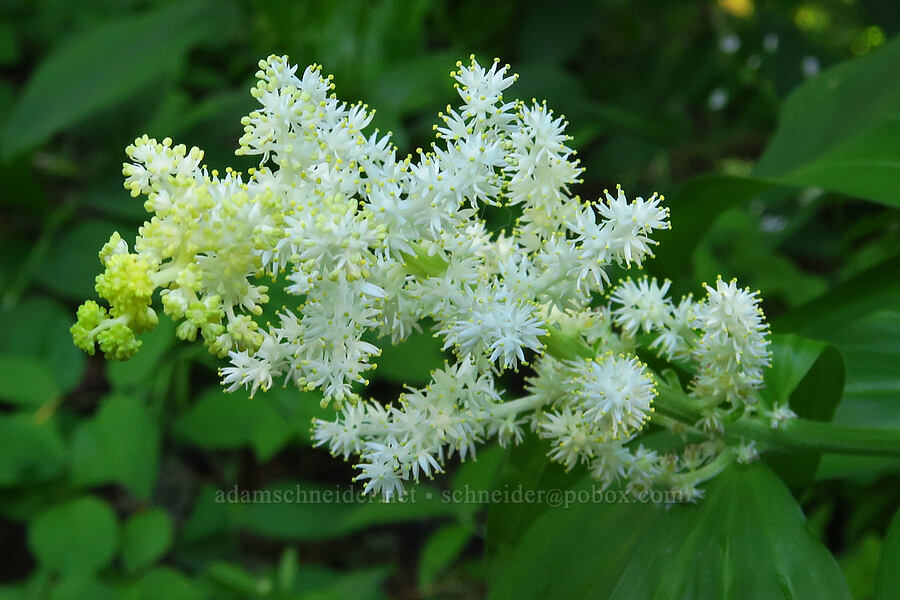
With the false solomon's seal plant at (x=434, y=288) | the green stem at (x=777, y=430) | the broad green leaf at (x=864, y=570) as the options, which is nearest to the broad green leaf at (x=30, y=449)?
the false solomon's seal plant at (x=434, y=288)

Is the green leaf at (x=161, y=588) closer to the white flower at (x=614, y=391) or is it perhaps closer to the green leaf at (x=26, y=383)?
the green leaf at (x=26, y=383)

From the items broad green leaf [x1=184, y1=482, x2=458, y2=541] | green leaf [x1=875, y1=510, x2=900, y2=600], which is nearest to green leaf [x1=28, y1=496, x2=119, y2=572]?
broad green leaf [x1=184, y1=482, x2=458, y2=541]

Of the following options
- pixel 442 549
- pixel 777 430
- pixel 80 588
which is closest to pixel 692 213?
pixel 777 430

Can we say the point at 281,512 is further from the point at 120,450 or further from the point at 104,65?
A: the point at 104,65

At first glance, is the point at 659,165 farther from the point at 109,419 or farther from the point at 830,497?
the point at 109,419

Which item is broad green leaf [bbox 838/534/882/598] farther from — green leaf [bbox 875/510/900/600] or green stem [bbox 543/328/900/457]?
green stem [bbox 543/328/900/457]

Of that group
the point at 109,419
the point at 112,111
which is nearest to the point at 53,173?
the point at 112,111

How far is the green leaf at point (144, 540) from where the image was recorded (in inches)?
79.9

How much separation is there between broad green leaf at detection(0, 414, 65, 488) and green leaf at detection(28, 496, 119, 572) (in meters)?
0.11

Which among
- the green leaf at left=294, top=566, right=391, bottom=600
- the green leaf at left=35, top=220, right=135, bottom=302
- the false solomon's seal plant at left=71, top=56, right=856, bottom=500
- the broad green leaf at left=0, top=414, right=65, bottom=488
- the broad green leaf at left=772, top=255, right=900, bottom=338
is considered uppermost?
the green leaf at left=35, top=220, right=135, bottom=302

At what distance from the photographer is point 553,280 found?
3.70ft

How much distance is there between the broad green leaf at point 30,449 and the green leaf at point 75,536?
0.11 m

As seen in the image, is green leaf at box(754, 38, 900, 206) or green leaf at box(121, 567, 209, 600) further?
green leaf at box(121, 567, 209, 600)

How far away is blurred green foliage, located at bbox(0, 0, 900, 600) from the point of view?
152cm
